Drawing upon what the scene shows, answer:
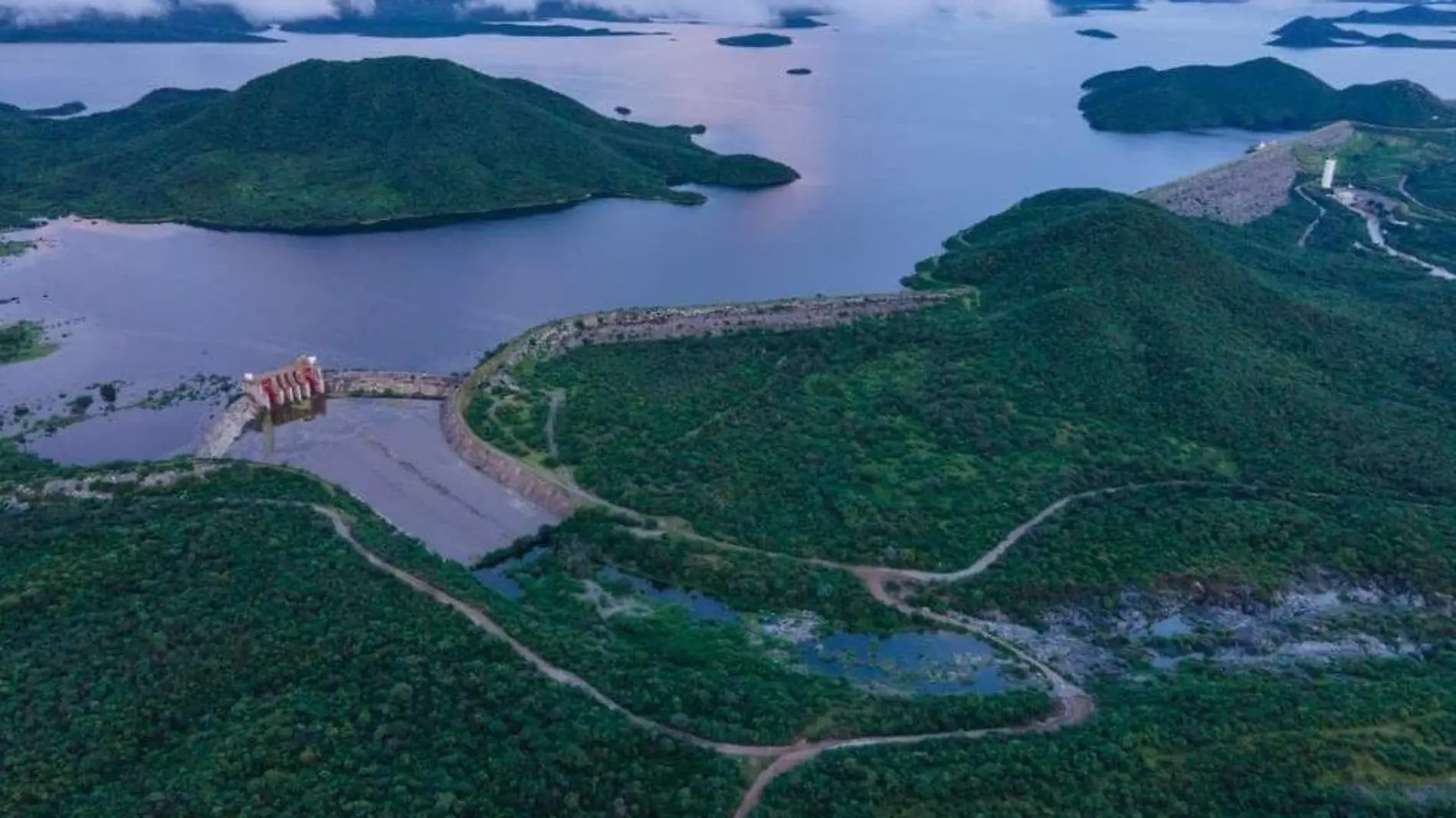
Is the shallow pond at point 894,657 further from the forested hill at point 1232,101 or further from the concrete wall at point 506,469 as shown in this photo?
the forested hill at point 1232,101

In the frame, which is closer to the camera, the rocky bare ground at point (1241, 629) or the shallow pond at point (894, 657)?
the shallow pond at point (894, 657)

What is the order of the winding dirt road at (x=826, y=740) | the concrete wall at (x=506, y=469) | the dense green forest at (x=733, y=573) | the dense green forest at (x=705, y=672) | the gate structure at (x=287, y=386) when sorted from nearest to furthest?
the winding dirt road at (x=826, y=740), the dense green forest at (x=705, y=672), the dense green forest at (x=733, y=573), the concrete wall at (x=506, y=469), the gate structure at (x=287, y=386)

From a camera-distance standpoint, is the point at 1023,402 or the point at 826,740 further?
the point at 1023,402

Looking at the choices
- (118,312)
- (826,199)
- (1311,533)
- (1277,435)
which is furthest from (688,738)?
(826,199)

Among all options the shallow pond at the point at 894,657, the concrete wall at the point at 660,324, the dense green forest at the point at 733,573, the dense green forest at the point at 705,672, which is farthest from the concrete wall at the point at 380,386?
the shallow pond at the point at 894,657

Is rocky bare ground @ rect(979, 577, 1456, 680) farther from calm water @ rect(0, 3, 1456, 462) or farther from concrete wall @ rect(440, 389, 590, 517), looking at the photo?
calm water @ rect(0, 3, 1456, 462)

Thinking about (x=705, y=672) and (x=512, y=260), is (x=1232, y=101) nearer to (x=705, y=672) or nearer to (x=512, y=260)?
(x=512, y=260)

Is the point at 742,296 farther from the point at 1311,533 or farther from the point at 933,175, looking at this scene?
the point at 933,175

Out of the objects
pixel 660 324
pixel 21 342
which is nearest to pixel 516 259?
pixel 660 324
